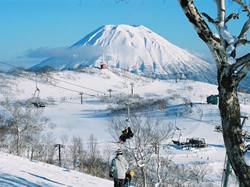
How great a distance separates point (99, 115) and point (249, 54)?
58.1m

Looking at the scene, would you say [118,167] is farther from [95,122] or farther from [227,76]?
[95,122]

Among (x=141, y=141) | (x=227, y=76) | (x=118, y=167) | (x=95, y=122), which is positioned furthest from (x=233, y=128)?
(x=95, y=122)

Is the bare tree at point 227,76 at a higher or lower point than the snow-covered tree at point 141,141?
higher

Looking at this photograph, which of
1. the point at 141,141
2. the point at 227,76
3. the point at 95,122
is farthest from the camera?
the point at 95,122

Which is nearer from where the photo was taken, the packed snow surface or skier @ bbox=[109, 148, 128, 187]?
skier @ bbox=[109, 148, 128, 187]

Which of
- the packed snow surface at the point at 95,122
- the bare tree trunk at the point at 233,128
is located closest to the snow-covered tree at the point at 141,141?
the packed snow surface at the point at 95,122

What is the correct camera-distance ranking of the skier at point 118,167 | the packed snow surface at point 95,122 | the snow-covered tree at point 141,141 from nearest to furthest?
the skier at point 118,167, the packed snow surface at point 95,122, the snow-covered tree at point 141,141

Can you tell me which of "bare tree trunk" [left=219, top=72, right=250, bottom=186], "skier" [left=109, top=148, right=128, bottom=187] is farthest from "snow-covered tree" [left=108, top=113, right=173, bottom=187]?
"bare tree trunk" [left=219, top=72, right=250, bottom=186]

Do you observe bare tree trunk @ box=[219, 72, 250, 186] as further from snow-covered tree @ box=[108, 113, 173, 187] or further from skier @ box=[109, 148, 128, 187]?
snow-covered tree @ box=[108, 113, 173, 187]

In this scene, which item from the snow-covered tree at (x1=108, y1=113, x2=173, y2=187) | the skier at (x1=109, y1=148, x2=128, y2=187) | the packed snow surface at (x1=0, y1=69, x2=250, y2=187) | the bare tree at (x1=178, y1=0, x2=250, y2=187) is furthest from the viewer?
the snow-covered tree at (x1=108, y1=113, x2=173, y2=187)

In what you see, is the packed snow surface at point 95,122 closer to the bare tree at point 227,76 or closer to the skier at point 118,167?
the skier at point 118,167

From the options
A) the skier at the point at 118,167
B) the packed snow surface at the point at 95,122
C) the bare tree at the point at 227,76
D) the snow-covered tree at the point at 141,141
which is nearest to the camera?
the bare tree at the point at 227,76

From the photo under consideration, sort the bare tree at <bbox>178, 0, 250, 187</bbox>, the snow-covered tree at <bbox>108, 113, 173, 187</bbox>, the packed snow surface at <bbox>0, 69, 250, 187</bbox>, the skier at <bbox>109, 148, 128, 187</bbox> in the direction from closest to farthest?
1. the bare tree at <bbox>178, 0, 250, 187</bbox>
2. the skier at <bbox>109, 148, 128, 187</bbox>
3. the packed snow surface at <bbox>0, 69, 250, 187</bbox>
4. the snow-covered tree at <bbox>108, 113, 173, 187</bbox>

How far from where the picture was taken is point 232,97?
12.7 feet
